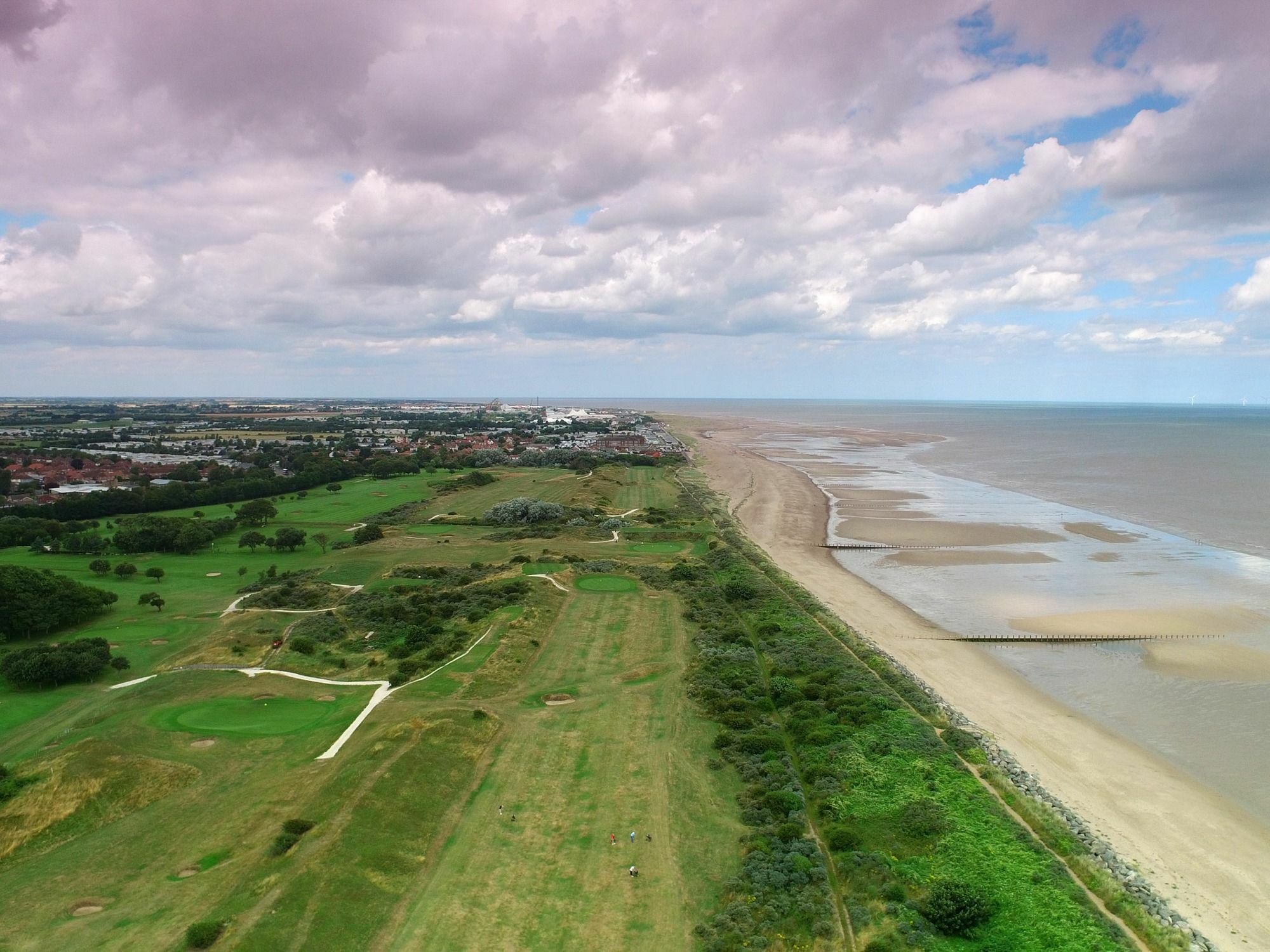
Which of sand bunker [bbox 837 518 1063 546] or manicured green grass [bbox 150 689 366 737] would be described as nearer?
manicured green grass [bbox 150 689 366 737]

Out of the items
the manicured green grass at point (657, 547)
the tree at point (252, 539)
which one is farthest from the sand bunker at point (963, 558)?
the tree at point (252, 539)

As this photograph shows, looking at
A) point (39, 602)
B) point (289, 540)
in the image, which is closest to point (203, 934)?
point (39, 602)

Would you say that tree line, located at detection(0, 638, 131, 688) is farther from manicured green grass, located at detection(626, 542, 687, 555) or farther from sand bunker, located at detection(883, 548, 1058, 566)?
sand bunker, located at detection(883, 548, 1058, 566)

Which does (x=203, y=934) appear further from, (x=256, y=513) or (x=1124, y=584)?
(x=256, y=513)

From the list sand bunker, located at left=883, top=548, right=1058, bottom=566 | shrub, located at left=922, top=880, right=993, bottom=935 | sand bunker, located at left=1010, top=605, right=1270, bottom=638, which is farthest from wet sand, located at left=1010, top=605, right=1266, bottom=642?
shrub, located at left=922, top=880, right=993, bottom=935

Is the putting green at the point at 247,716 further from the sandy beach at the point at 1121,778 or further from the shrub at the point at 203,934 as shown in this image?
the sandy beach at the point at 1121,778
